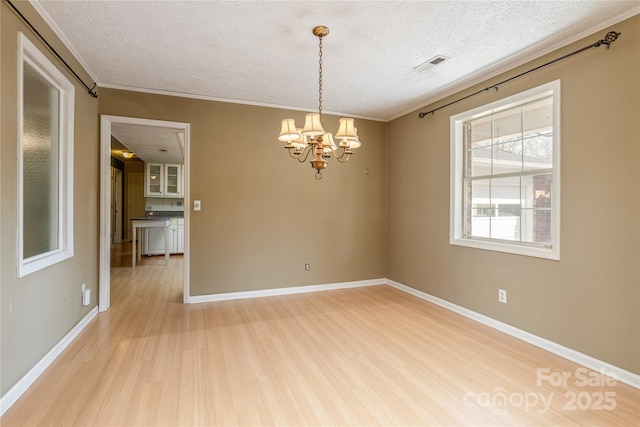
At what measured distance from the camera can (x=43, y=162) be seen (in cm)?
239

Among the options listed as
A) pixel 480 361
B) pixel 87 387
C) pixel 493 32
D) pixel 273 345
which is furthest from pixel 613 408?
pixel 87 387

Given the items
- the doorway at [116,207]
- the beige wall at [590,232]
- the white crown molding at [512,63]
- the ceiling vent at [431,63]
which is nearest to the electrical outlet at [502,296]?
the beige wall at [590,232]

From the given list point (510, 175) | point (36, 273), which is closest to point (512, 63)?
point (510, 175)

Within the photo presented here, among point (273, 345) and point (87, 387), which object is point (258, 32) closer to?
point (273, 345)

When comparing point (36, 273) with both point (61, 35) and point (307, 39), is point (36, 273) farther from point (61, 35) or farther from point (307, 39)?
point (307, 39)

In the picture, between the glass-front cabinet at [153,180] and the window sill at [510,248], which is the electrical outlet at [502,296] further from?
the glass-front cabinet at [153,180]

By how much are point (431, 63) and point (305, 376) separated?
9.42 feet

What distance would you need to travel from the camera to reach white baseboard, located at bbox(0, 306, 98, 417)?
5.95 ft

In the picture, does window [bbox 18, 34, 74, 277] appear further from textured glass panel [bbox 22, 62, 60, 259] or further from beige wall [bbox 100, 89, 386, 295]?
beige wall [bbox 100, 89, 386, 295]

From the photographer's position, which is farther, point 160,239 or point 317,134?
point 160,239

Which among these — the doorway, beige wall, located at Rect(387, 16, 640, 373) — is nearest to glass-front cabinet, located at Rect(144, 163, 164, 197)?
the doorway

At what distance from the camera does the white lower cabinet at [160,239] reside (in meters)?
7.32

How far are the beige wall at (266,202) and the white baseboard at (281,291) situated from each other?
7cm

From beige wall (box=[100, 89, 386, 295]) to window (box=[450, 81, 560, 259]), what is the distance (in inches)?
56.2
